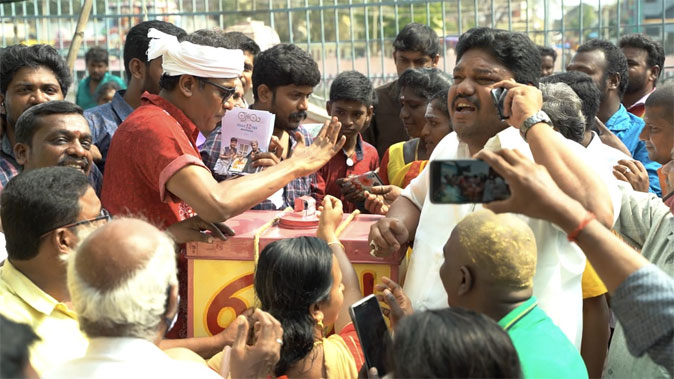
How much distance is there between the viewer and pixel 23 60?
486 cm

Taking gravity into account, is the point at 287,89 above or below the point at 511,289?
above

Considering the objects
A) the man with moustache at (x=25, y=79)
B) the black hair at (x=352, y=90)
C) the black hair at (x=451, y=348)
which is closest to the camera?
the black hair at (x=451, y=348)

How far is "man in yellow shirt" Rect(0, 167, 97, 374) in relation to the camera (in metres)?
2.87

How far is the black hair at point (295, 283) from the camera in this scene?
9.77 ft

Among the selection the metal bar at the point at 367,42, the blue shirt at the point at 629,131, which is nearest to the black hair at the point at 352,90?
the blue shirt at the point at 629,131

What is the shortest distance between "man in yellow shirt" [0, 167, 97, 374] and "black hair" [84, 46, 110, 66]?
286 inches

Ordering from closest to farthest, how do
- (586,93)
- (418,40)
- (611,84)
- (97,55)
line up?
(586,93) < (611,84) < (418,40) < (97,55)

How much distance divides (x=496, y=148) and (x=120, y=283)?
159cm

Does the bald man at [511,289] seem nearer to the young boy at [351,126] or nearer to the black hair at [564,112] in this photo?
the black hair at [564,112]

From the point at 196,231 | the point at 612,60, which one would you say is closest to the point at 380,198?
the point at 196,231

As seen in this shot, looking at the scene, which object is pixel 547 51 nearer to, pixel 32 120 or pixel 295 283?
pixel 32 120

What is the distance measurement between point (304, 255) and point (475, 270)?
68 cm

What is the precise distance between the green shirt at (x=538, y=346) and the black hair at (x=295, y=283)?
2.41ft

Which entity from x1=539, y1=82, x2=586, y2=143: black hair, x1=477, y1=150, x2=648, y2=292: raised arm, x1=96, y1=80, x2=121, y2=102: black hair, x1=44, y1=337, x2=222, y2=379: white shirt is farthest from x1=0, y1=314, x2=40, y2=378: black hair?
x1=96, y1=80, x2=121, y2=102: black hair
